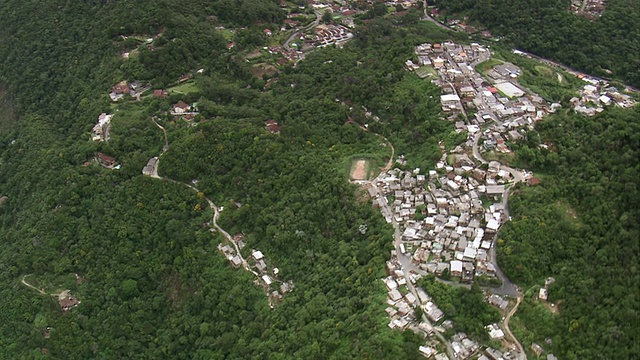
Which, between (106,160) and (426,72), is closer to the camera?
(106,160)

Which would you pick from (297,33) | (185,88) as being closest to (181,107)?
(185,88)

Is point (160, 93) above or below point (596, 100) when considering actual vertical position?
below

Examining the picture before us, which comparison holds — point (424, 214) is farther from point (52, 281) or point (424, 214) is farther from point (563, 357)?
point (52, 281)

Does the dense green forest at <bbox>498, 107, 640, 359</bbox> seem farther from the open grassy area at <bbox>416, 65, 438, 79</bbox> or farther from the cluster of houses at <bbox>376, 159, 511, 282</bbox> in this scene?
the open grassy area at <bbox>416, 65, 438, 79</bbox>

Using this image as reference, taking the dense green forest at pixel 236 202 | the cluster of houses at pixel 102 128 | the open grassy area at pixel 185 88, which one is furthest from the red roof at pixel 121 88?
the open grassy area at pixel 185 88

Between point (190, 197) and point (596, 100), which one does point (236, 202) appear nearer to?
point (190, 197)

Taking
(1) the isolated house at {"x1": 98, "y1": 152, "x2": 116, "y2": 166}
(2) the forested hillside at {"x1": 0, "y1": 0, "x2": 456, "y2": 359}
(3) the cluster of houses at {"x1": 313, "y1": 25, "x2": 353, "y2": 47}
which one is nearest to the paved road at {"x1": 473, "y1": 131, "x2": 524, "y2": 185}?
(2) the forested hillside at {"x1": 0, "y1": 0, "x2": 456, "y2": 359}

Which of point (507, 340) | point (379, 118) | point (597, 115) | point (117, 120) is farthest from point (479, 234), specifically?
point (117, 120)
